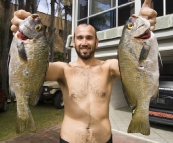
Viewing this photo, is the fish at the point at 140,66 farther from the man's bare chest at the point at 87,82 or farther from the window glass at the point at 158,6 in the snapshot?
the window glass at the point at 158,6

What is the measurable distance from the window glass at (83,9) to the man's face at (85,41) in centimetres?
649

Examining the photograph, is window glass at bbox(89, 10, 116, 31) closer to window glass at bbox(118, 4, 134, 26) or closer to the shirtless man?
window glass at bbox(118, 4, 134, 26)

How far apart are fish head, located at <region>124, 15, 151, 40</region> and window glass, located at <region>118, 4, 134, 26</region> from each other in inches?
215

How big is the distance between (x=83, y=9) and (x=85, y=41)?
22.4ft

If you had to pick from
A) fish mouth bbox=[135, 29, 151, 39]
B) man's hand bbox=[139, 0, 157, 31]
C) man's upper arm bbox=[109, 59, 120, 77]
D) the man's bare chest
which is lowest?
the man's bare chest

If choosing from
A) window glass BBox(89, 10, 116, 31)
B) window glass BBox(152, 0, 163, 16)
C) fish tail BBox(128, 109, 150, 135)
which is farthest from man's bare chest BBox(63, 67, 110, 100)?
window glass BBox(89, 10, 116, 31)

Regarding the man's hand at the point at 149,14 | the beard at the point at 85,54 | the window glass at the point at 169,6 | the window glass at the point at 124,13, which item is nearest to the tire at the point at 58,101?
the window glass at the point at 124,13

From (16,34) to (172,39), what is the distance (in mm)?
4524

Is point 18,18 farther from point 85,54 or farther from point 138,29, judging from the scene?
point 138,29

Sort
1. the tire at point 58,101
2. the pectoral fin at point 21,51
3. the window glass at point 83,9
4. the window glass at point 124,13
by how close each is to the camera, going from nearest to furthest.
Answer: the pectoral fin at point 21,51
the window glass at point 124,13
the window glass at point 83,9
the tire at point 58,101

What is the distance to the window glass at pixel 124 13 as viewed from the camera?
6.72m

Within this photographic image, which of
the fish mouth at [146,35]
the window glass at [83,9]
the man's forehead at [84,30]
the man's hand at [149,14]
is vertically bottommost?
the fish mouth at [146,35]

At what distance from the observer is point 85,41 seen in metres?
2.01

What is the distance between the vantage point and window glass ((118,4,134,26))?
672 centimetres
